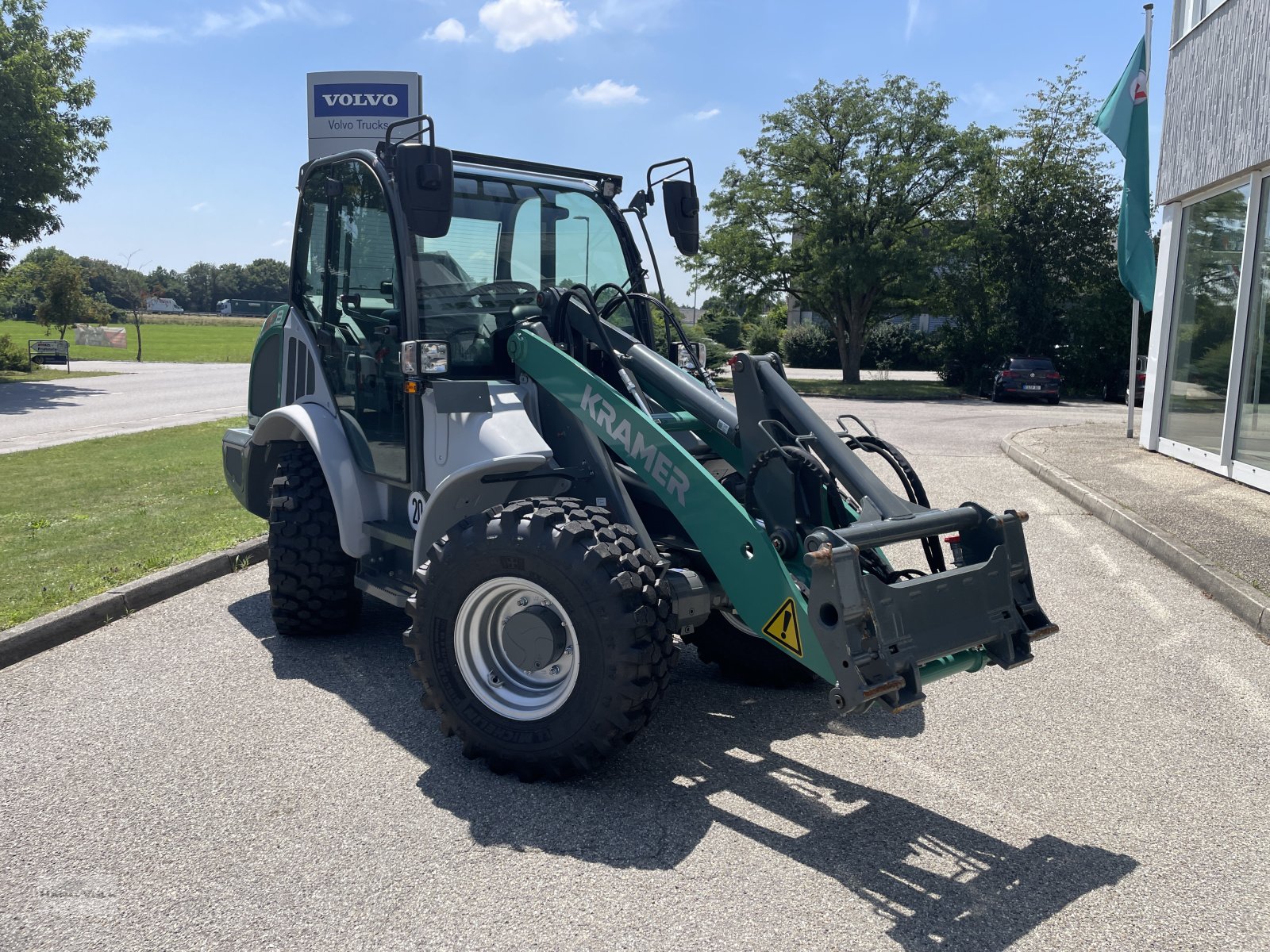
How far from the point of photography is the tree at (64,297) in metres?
40.4

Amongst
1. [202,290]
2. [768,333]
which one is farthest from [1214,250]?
[202,290]

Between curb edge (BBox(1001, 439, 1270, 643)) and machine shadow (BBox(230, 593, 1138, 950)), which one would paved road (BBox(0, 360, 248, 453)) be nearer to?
machine shadow (BBox(230, 593, 1138, 950))

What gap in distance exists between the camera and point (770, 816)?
3.92m

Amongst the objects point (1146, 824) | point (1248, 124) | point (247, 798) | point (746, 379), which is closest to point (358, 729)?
point (247, 798)

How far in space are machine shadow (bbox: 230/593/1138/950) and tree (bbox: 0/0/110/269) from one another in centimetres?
2533

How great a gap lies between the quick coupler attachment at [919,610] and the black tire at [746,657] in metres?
1.35

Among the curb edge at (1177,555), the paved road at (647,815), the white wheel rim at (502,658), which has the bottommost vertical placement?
the paved road at (647,815)

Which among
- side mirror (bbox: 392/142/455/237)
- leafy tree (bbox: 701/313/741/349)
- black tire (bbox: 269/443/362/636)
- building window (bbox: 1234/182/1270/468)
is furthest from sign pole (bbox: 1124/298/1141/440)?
leafy tree (bbox: 701/313/741/349)

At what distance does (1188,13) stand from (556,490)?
14217 millimetres

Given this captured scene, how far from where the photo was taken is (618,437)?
4520 millimetres

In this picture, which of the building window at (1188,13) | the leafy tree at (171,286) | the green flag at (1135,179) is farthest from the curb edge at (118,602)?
the leafy tree at (171,286)

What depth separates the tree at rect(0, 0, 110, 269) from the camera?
24.7m

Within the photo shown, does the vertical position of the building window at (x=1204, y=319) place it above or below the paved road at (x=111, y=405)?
above

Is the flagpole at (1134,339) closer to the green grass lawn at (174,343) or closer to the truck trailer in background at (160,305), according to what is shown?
the green grass lawn at (174,343)
